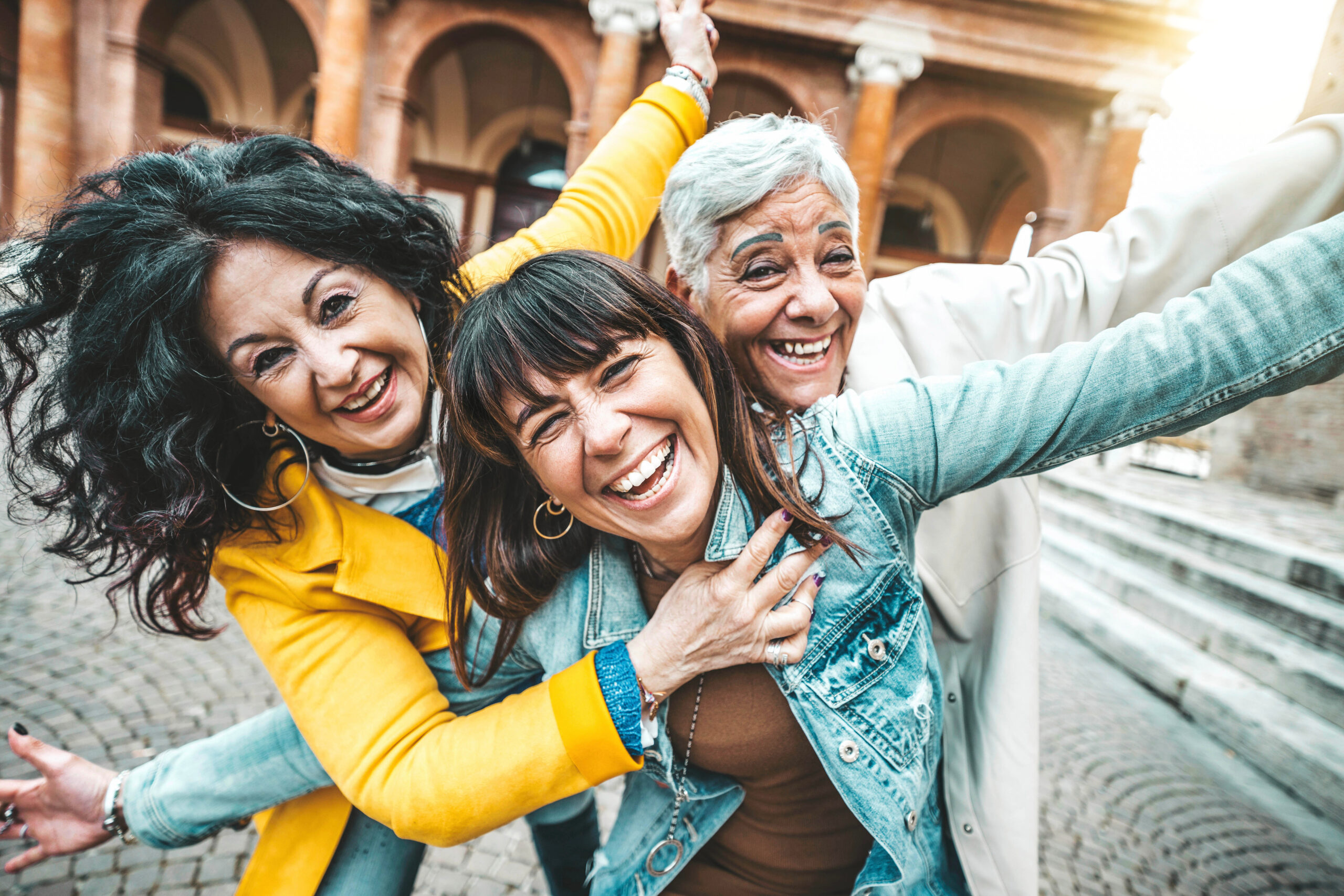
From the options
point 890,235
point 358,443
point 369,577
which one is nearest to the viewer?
point 369,577

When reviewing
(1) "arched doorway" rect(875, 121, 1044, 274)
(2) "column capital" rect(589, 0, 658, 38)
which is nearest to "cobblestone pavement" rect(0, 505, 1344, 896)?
(2) "column capital" rect(589, 0, 658, 38)

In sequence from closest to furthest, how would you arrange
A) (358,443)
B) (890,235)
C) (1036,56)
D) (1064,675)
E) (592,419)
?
(592,419) → (358,443) → (1064,675) → (1036,56) → (890,235)

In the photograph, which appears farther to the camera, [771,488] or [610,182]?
[610,182]

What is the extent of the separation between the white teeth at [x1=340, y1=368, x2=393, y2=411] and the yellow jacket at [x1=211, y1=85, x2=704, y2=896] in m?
0.20

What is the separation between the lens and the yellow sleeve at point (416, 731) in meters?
1.20

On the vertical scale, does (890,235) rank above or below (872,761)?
above

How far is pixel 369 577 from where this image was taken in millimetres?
1404

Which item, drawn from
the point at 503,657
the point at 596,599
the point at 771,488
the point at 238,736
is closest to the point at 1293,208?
the point at 771,488

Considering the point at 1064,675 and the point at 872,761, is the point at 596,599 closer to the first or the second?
the point at 872,761

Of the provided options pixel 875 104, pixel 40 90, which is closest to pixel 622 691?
pixel 875 104

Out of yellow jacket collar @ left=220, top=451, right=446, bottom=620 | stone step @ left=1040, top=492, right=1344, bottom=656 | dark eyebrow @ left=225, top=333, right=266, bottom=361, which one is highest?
dark eyebrow @ left=225, top=333, right=266, bottom=361

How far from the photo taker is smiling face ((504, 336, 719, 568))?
3.85 ft

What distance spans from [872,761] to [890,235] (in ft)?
46.1

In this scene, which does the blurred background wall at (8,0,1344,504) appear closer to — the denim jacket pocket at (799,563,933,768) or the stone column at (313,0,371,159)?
the stone column at (313,0,371,159)
